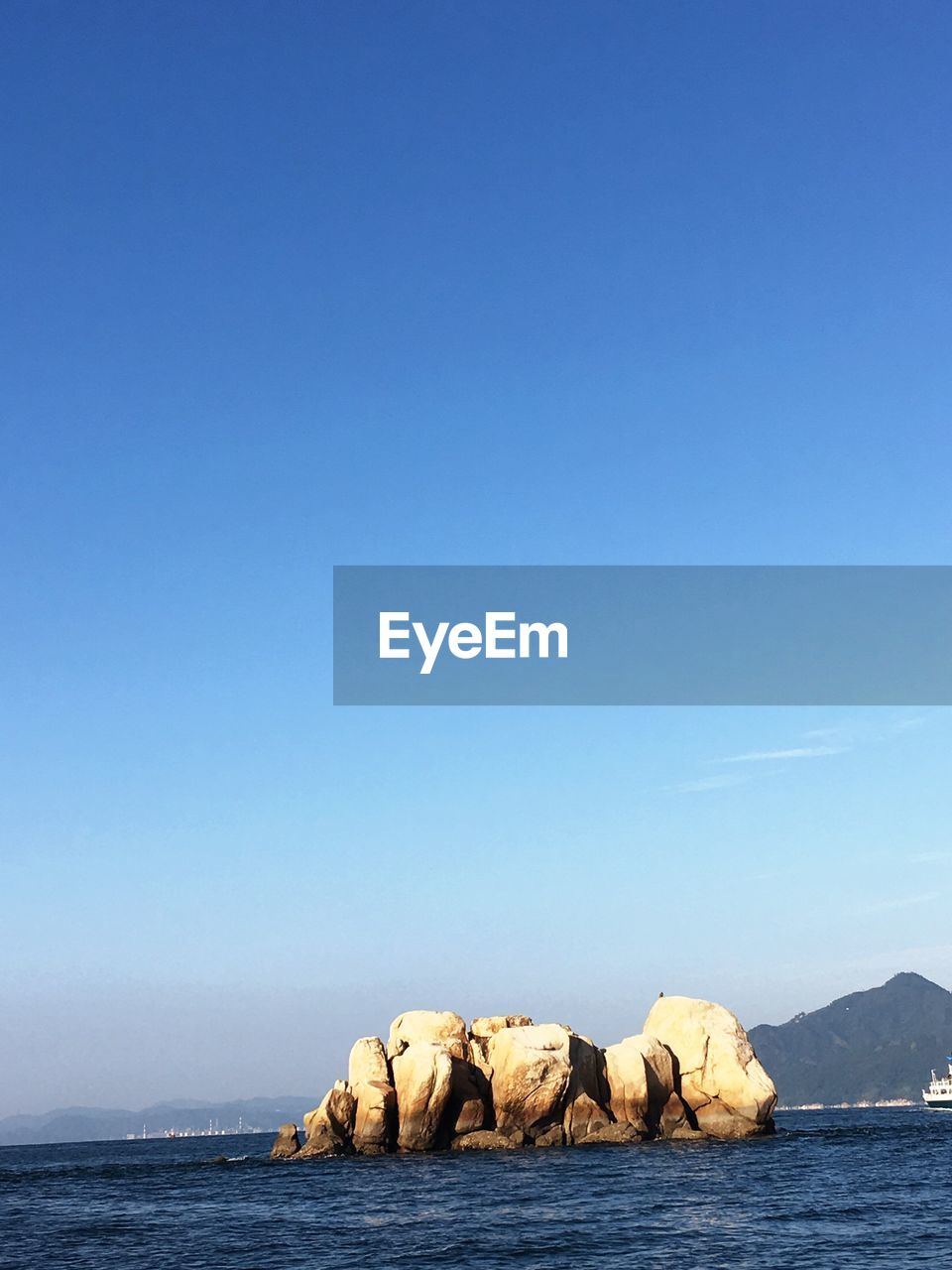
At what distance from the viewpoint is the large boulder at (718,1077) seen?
6431 centimetres

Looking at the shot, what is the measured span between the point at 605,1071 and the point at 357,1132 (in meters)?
15.2

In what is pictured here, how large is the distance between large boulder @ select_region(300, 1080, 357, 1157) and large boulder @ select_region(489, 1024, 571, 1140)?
9.05 m

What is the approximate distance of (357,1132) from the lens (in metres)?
63.3

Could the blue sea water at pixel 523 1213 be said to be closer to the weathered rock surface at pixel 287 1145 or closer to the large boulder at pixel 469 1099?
the large boulder at pixel 469 1099

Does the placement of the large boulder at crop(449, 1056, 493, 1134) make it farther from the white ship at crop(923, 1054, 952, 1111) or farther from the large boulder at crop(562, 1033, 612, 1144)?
the white ship at crop(923, 1054, 952, 1111)

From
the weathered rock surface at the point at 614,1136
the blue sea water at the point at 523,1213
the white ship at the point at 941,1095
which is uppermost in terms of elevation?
the blue sea water at the point at 523,1213

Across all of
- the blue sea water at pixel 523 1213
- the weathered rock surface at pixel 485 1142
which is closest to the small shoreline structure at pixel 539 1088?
the weathered rock surface at pixel 485 1142

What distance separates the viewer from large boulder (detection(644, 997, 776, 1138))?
64.3 metres

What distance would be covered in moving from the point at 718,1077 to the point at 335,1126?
23147mm

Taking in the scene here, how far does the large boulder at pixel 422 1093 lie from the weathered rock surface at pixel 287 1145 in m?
Result: 11.3

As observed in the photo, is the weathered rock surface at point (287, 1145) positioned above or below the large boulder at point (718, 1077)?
below

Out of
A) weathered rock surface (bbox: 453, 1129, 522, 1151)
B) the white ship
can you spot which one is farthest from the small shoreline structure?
the white ship

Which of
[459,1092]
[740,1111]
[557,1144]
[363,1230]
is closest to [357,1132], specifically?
[459,1092]

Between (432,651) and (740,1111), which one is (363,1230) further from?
(740,1111)
